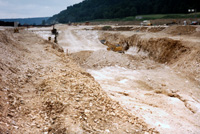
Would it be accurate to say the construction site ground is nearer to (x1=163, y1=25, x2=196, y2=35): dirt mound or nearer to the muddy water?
the muddy water

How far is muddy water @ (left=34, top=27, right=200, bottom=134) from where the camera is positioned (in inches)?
264

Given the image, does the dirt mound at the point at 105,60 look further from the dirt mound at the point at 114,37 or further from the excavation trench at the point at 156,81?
the dirt mound at the point at 114,37

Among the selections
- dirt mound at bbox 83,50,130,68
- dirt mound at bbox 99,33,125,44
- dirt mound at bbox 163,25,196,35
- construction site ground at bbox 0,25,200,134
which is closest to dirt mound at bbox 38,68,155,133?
construction site ground at bbox 0,25,200,134

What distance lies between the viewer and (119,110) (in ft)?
19.4

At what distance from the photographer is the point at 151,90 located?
38.2 feet

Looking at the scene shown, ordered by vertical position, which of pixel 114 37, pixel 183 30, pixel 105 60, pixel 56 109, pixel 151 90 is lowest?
pixel 151 90

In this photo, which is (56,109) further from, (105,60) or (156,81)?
(105,60)

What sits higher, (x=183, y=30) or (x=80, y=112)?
(x=183, y=30)

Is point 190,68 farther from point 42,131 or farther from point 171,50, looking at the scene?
point 42,131

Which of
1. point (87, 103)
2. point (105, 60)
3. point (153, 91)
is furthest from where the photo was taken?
point (105, 60)

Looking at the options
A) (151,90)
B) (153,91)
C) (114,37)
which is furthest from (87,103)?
(114,37)

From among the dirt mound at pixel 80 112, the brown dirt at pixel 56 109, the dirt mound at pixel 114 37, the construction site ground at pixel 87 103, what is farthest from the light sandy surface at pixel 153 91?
the dirt mound at pixel 114 37

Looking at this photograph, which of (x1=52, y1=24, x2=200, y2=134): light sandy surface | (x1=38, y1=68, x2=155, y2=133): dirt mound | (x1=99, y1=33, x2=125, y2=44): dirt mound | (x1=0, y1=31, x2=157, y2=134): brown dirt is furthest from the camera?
(x1=99, y1=33, x2=125, y2=44): dirt mound

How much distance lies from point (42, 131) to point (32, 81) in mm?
3357
